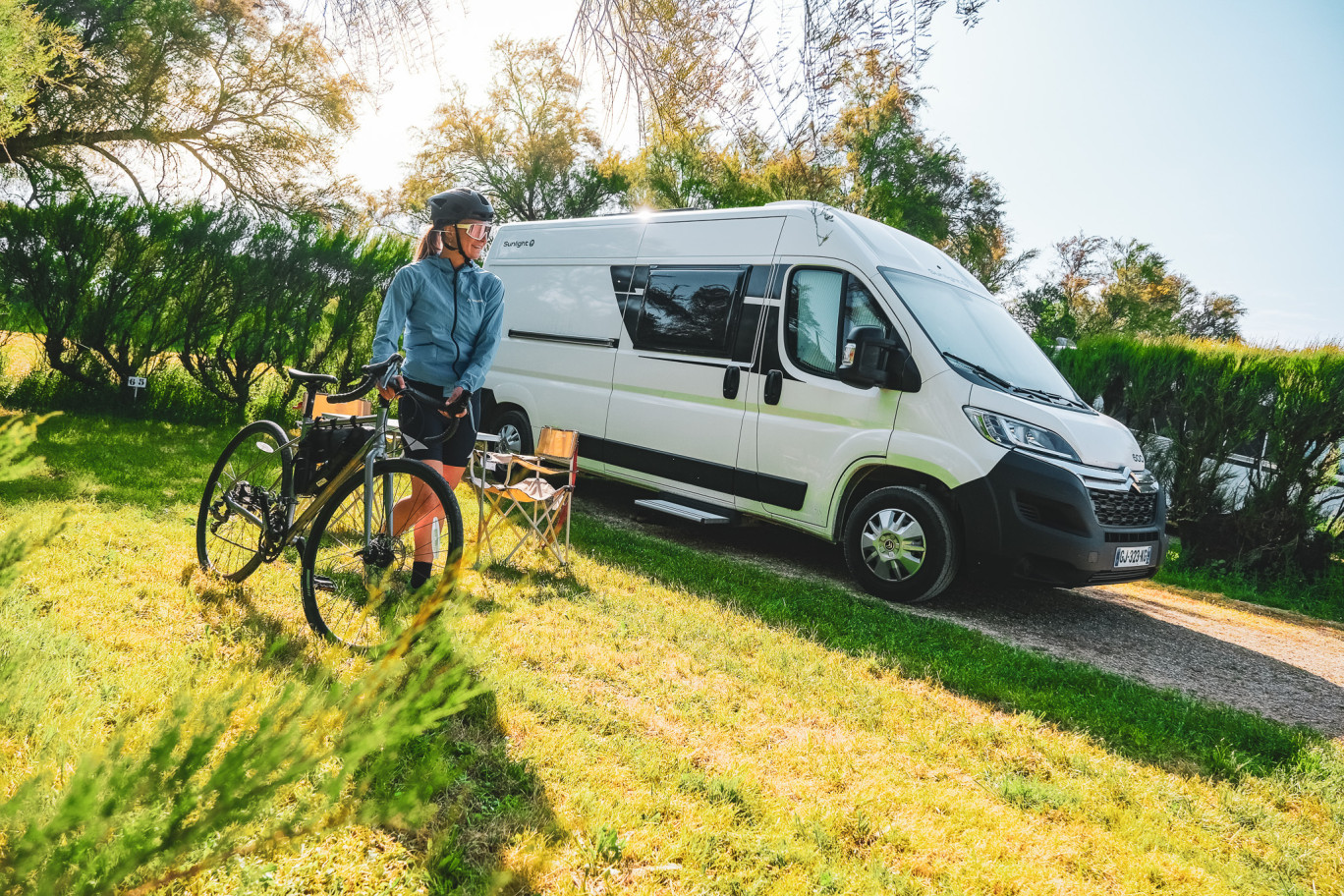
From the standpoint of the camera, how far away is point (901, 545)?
5.95 meters

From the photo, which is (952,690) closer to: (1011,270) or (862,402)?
(862,402)

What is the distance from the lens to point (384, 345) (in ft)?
12.8

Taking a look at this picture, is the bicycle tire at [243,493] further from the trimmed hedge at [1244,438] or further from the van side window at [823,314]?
the trimmed hedge at [1244,438]

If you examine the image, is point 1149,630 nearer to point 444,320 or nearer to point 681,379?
point 681,379

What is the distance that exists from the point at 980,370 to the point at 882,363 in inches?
26.7

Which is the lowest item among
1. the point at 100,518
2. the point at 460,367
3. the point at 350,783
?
the point at 100,518

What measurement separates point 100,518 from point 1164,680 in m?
6.59

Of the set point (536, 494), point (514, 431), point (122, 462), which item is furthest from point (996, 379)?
point (122, 462)

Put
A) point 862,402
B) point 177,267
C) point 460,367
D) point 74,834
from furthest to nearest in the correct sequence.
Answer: point 177,267 → point 862,402 → point 460,367 → point 74,834

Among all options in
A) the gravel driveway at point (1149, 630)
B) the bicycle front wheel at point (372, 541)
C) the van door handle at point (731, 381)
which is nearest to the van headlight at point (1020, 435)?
the gravel driveway at point (1149, 630)

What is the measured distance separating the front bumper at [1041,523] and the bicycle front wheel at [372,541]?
358 cm

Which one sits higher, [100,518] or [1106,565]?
[1106,565]

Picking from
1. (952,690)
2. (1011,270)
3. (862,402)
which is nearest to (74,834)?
(952,690)

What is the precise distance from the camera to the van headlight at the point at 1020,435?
5.52 m
